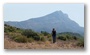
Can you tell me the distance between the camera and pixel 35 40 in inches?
164

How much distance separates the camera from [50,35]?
4.15m

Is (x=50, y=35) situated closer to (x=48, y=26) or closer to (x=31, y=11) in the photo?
(x=48, y=26)

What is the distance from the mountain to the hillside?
59 mm

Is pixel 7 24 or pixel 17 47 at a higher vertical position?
pixel 7 24

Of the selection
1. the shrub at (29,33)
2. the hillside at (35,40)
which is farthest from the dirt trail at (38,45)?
the shrub at (29,33)

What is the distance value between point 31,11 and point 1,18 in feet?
1.48

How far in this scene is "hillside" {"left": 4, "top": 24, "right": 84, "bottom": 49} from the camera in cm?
414

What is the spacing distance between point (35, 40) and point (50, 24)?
32cm

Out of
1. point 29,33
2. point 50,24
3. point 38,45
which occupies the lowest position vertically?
point 38,45

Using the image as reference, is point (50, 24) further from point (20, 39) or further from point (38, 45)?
point (20, 39)

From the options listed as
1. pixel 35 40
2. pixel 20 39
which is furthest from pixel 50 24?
pixel 20 39

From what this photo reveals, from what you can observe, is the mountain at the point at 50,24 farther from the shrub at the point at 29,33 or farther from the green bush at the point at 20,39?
the green bush at the point at 20,39

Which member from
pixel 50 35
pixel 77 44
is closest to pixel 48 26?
pixel 50 35

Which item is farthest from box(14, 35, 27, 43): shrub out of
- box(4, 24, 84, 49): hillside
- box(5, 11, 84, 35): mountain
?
box(5, 11, 84, 35): mountain
